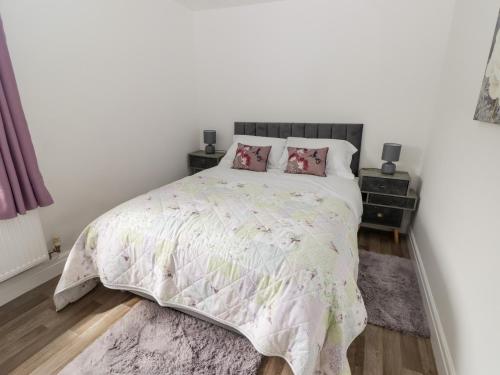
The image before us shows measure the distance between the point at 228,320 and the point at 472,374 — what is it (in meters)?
1.07

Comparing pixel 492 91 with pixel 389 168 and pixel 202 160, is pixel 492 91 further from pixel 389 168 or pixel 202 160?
pixel 202 160

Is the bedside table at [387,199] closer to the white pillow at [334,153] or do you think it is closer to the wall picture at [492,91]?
the white pillow at [334,153]

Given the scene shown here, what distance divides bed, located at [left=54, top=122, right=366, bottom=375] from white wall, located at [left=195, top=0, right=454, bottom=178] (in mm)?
1281

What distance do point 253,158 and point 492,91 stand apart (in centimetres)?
201

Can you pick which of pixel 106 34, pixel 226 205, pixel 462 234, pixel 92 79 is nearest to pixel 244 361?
pixel 226 205

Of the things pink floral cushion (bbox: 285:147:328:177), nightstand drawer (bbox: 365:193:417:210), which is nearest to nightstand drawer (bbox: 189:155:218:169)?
pink floral cushion (bbox: 285:147:328:177)

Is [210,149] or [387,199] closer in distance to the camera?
[387,199]

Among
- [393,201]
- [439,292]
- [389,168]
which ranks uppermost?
[389,168]

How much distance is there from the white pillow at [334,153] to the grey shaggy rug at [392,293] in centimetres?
84

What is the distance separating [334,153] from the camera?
2801mm

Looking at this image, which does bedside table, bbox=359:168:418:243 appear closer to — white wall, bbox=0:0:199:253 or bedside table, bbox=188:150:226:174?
bedside table, bbox=188:150:226:174

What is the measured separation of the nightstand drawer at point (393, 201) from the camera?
8.57 feet

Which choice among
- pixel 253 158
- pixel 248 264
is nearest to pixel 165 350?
pixel 248 264

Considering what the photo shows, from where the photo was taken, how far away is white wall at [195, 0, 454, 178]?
8.56 ft
